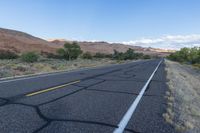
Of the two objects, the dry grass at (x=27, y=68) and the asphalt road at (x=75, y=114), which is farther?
the dry grass at (x=27, y=68)

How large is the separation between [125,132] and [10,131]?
7.10 ft

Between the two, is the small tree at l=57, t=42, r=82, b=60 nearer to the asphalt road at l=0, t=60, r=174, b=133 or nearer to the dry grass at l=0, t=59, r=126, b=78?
the dry grass at l=0, t=59, r=126, b=78

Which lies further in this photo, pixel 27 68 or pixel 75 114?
pixel 27 68

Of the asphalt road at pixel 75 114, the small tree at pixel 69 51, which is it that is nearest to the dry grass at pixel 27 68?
the asphalt road at pixel 75 114

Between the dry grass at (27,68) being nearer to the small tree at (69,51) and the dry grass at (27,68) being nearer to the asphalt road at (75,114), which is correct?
the asphalt road at (75,114)

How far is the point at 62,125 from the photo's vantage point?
511cm

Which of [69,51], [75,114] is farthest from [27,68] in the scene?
[69,51]

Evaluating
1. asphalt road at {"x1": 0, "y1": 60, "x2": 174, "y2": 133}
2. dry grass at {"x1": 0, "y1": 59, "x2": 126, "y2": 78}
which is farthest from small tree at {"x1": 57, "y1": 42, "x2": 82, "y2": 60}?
asphalt road at {"x1": 0, "y1": 60, "x2": 174, "y2": 133}

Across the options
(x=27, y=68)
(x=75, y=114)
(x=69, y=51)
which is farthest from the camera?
(x=69, y=51)

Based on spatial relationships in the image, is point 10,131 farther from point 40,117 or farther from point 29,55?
point 29,55

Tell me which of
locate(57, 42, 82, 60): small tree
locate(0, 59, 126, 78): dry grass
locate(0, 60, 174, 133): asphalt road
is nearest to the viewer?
locate(0, 60, 174, 133): asphalt road

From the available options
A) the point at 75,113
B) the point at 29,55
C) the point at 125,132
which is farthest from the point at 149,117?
the point at 29,55

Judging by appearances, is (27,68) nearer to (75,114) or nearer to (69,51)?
(75,114)

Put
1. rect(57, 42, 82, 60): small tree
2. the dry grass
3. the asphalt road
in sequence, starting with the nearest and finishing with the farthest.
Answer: the asphalt road, the dry grass, rect(57, 42, 82, 60): small tree
